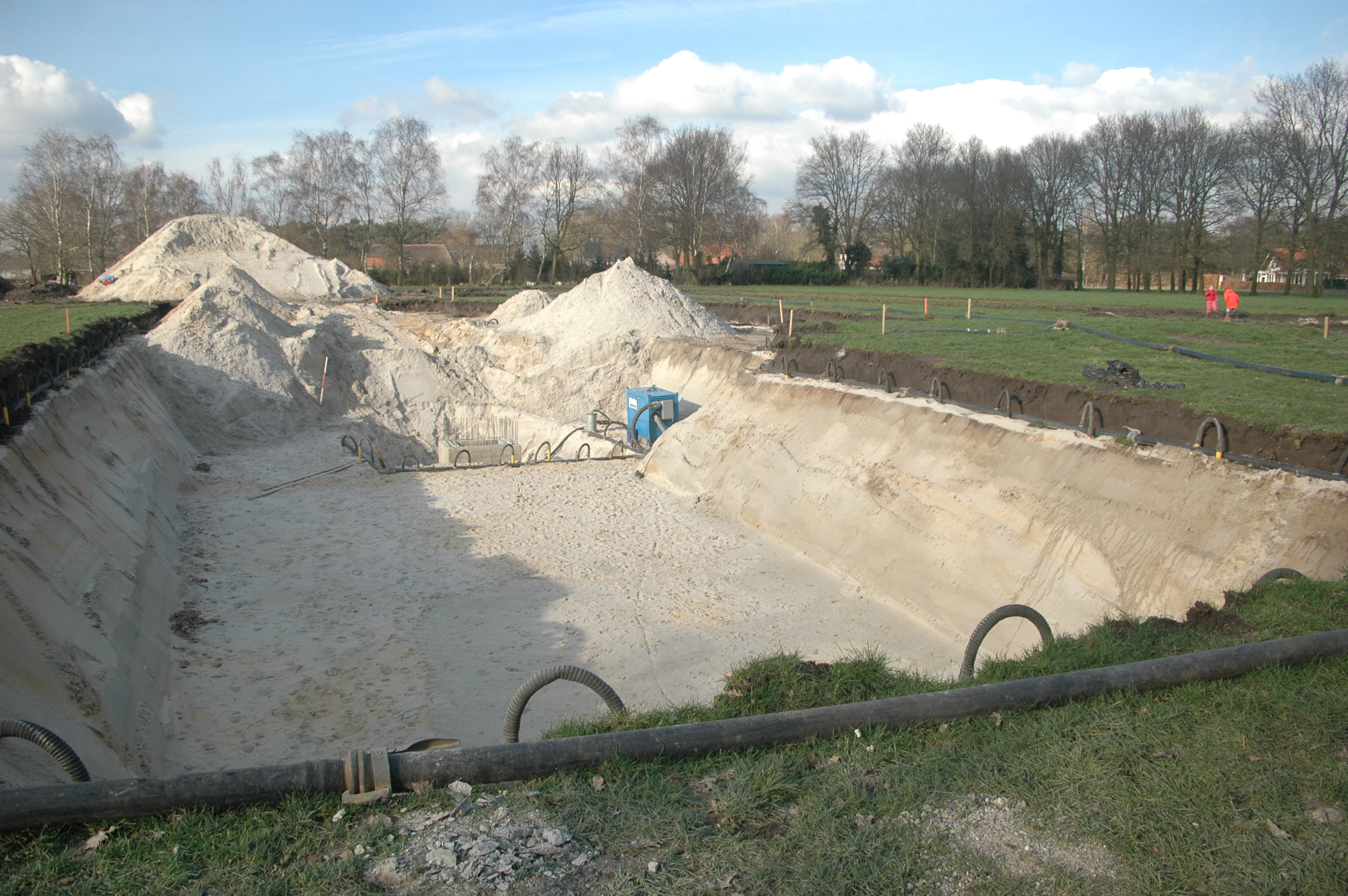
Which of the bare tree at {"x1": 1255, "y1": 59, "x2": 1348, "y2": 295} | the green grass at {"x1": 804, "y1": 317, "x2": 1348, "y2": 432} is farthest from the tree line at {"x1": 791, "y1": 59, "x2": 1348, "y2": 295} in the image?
the green grass at {"x1": 804, "y1": 317, "x2": 1348, "y2": 432}

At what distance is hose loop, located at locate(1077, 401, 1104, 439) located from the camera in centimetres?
922

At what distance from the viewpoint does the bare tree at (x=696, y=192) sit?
57.8 metres

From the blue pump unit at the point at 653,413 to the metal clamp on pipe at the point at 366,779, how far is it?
46.2 ft

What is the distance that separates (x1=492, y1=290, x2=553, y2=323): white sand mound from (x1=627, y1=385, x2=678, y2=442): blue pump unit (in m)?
11.4

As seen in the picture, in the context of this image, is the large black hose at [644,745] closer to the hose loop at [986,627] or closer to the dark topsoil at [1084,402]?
the hose loop at [986,627]

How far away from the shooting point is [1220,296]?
1474 inches

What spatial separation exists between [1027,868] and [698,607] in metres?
6.78

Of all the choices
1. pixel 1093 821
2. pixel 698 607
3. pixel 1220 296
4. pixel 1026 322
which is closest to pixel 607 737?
pixel 1093 821

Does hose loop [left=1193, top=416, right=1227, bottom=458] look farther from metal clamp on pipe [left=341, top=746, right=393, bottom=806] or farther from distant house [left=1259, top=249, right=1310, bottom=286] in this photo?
distant house [left=1259, top=249, right=1310, bottom=286]

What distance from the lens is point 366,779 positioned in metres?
3.24

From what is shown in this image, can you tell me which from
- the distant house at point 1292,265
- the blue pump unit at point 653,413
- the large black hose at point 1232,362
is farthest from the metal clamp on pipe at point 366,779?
the distant house at point 1292,265

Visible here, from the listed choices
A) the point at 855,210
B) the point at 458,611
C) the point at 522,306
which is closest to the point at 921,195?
the point at 855,210

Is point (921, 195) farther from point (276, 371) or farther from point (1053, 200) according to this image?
point (276, 371)

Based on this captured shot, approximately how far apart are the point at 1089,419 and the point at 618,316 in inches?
677
